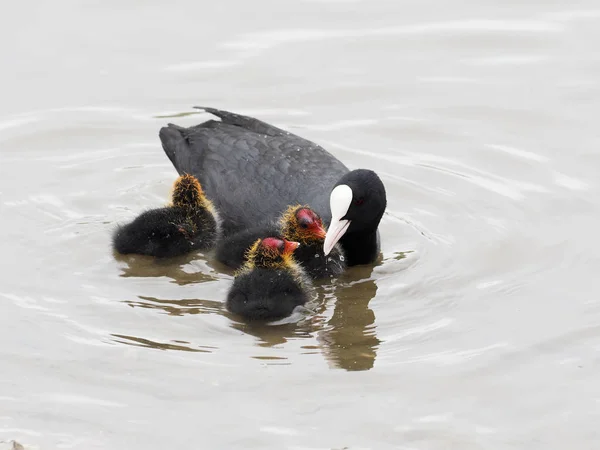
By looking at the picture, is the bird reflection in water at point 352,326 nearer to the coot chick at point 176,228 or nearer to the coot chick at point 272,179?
the coot chick at point 272,179

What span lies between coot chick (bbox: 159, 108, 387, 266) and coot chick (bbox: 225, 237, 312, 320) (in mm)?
334

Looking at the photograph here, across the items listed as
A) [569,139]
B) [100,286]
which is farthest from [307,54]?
[100,286]

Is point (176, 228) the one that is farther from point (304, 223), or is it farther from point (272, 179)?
point (304, 223)

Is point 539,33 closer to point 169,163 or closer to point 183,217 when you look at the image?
point 169,163

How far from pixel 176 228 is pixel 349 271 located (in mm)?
1177

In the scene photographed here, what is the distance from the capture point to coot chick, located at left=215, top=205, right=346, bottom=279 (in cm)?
714

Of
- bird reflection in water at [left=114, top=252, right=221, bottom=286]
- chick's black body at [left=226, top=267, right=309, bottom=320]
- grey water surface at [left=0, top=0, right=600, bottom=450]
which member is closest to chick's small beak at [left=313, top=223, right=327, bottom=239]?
grey water surface at [left=0, top=0, right=600, bottom=450]

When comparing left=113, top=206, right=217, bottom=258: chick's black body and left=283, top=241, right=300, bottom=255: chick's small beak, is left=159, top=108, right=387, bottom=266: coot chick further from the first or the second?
left=113, top=206, right=217, bottom=258: chick's black body

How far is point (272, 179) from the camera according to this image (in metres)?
7.85

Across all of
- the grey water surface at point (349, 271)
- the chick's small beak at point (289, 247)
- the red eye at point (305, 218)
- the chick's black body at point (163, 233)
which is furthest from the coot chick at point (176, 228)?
the chick's small beak at point (289, 247)

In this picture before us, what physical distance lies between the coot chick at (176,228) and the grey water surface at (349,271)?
0.40 ft

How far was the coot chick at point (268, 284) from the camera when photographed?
6.52 meters

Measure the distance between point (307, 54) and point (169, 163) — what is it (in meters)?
2.28

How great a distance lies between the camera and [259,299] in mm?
6512
